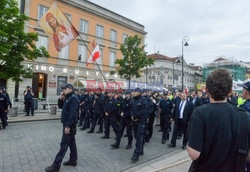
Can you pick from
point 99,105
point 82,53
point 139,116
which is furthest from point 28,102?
point 82,53

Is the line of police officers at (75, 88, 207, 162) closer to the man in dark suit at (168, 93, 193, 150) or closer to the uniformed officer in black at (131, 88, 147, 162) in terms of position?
the uniformed officer in black at (131, 88, 147, 162)

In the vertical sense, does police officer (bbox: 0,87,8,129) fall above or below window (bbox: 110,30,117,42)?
below

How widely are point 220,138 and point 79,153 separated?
16.7 feet

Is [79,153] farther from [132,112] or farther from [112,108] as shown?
[112,108]

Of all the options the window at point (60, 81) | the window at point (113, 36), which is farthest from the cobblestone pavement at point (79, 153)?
the window at point (113, 36)

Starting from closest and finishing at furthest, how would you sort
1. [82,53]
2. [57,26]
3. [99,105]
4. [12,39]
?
[99,105] → [57,26] → [12,39] → [82,53]

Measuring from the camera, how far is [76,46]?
27359 mm

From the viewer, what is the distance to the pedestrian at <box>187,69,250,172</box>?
1850mm

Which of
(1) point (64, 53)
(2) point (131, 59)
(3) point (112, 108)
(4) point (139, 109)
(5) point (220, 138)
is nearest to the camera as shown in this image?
(5) point (220, 138)

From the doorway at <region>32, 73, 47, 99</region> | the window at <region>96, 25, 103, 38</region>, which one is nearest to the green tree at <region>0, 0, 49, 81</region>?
the doorway at <region>32, 73, 47, 99</region>

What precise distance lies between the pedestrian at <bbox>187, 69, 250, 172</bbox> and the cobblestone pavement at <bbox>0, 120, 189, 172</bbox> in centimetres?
346

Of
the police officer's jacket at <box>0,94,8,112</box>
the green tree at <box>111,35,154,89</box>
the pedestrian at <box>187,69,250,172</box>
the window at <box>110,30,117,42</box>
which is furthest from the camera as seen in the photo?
the window at <box>110,30,117,42</box>

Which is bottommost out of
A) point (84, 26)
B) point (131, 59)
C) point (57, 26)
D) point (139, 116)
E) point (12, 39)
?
point (139, 116)

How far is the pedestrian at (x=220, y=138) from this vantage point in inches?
72.8
